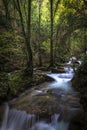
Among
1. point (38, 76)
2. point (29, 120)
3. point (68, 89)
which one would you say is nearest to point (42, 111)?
point (29, 120)

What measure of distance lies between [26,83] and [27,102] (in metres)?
2.74

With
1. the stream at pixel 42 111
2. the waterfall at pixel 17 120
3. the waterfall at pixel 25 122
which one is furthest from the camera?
the waterfall at pixel 17 120

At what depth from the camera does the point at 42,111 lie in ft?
24.5

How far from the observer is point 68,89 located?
33.9 feet

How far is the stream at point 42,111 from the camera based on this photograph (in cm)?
695

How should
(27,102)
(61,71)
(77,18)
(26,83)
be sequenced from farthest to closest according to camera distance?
(61,71) < (77,18) < (26,83) < (27,102)

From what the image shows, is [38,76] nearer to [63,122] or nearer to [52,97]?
[52,97]

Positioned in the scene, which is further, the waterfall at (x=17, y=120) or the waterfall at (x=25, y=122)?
the waterfall at (x=17, y=120)

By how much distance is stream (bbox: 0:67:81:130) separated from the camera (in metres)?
6.95

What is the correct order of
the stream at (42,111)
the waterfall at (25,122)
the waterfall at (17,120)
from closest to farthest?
the waterfall at (25,122), the stream at (42,111), the waterfall at (17,120)

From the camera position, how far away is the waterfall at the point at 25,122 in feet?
22.5

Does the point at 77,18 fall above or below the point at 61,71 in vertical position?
above

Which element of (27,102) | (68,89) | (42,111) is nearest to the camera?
(42,111)

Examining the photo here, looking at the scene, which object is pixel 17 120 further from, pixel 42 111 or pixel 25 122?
pixel 42 111
